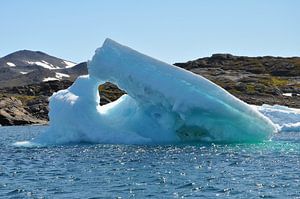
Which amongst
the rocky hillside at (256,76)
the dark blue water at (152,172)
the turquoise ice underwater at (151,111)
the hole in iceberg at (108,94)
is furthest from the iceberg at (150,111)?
the hole in iceberg at (108,94)

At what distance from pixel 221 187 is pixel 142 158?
9602mm

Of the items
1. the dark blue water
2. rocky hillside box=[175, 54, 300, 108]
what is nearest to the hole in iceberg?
rocky hillside box=[175, 54, 300, 108]

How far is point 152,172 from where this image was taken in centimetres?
2575

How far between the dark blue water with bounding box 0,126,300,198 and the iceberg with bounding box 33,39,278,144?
2582 mm

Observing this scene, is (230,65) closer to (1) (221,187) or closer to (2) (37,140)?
(2) (37,140)

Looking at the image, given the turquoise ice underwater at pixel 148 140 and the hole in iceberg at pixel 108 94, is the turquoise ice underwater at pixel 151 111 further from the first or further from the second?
the hole in iceberg at pixel 108 94

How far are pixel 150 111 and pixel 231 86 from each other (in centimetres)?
8370

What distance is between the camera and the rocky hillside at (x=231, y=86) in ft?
360

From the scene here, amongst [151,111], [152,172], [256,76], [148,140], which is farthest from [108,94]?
[152,172]

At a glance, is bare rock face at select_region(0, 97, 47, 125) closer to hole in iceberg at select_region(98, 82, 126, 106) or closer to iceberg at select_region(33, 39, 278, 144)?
hole in iceberg at select_region(98, 82, 126, 106)

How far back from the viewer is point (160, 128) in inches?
1626

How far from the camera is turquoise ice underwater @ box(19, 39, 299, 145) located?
1508 inches

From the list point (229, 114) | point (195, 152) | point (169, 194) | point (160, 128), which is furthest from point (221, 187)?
point (160, 128)

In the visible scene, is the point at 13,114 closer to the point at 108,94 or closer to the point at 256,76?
the point at 108,94
